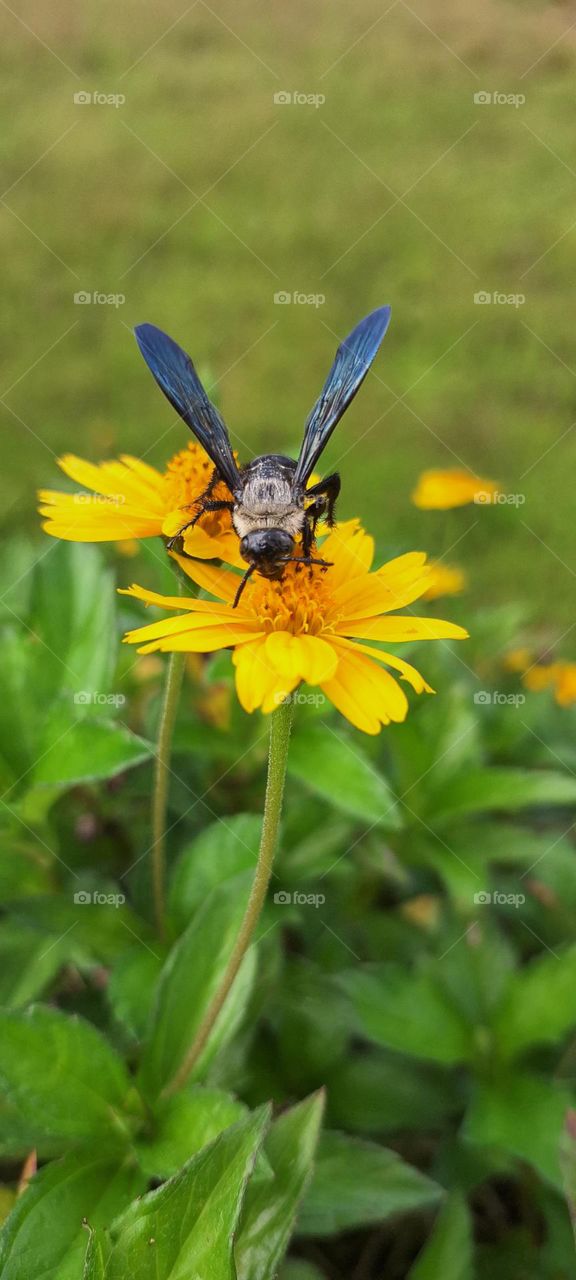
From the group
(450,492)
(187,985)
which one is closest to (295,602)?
(187,985)

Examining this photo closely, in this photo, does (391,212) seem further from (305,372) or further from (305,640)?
(305,640)

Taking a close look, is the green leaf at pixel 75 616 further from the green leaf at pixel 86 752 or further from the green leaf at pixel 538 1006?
the green leaf at pixel 538 1006

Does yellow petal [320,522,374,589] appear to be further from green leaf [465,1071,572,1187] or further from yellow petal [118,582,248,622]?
green leaf [465,1071,572,1187]

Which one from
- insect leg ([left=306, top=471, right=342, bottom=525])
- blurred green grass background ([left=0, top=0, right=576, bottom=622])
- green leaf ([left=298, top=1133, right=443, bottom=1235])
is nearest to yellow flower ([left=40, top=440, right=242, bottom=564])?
insect leg ([left=306, top=471, right=342, bottom=525])

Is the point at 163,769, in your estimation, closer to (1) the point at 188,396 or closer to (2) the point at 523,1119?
(1) the point at 188,396

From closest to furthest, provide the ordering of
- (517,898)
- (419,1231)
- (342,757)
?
(342,757) → (419,1231) → (517,898)

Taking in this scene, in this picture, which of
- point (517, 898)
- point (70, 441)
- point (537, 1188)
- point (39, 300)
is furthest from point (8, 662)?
point (39, 300)
